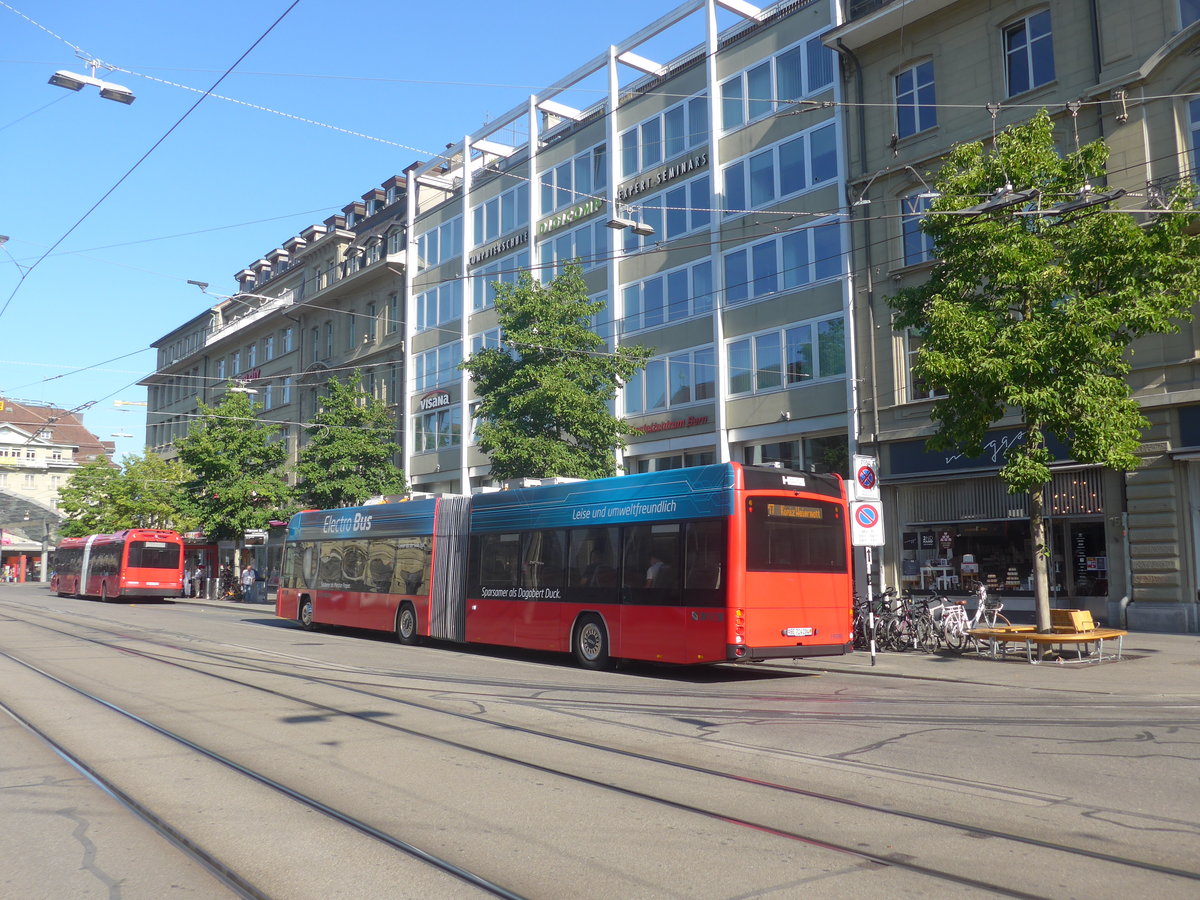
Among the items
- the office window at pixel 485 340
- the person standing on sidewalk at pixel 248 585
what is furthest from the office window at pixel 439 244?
the person standing on sidewalk at pixel 248 585

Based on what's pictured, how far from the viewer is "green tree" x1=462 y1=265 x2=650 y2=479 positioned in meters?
25.6

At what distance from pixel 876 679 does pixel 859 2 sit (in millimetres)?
19022

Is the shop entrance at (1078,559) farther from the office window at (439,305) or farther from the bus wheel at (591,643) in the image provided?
the office window at (439,305)

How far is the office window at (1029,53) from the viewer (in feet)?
75.2

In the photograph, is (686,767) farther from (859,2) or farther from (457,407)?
(457,407)

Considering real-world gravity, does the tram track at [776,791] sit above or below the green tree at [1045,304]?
below

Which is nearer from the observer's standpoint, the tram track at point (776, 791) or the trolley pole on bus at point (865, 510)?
the tram track at point (776, 791)

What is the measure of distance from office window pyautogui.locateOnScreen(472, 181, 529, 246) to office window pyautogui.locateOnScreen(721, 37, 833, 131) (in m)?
10.4

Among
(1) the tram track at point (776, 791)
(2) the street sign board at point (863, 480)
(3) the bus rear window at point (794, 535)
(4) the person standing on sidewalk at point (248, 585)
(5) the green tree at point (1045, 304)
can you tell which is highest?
(5) the green tree at point (1045, 304)

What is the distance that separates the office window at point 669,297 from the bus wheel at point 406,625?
13.3m

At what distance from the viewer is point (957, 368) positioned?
1634 centimetres

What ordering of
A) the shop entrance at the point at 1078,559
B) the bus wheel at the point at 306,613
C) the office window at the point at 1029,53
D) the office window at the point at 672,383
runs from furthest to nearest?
1. the office window at the point at 672,383
2. the bus wheel at the point at 306,613
3. the office window at the point at 1029,53
4. the shop entrance at the point at 1078,559

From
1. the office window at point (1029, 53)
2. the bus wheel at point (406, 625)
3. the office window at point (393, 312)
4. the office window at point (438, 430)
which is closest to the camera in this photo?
the bus wheel at point (406, 625)

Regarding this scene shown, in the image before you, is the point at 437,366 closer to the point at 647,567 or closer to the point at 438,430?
the point at 438,430
